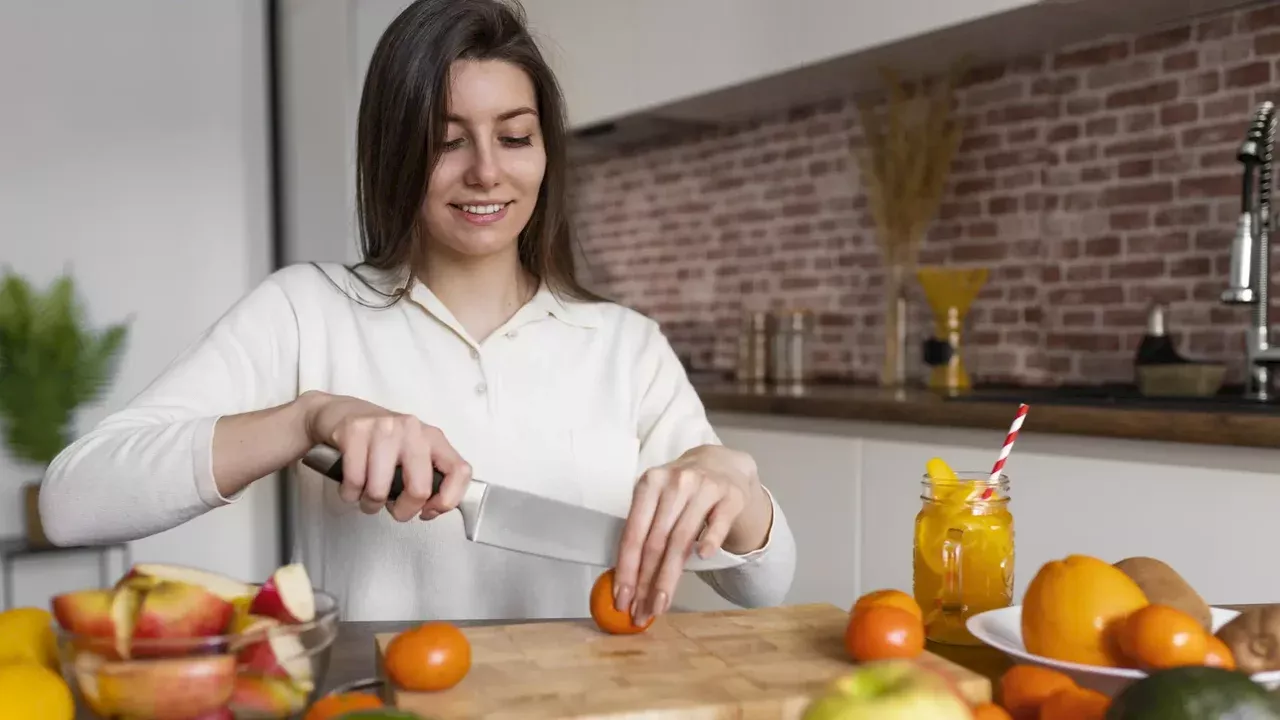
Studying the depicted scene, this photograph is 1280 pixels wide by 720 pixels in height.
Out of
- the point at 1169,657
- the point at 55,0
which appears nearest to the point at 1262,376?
the point at 1169,657

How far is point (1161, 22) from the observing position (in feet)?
7.95

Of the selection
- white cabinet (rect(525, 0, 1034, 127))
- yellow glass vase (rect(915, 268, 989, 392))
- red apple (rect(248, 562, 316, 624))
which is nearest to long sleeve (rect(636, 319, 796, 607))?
red apple (rect(248, 562, 316, 624))

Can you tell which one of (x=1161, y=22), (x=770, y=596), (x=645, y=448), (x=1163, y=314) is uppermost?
(x=1161, y=22)

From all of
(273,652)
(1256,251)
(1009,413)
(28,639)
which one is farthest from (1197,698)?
(1256,251)

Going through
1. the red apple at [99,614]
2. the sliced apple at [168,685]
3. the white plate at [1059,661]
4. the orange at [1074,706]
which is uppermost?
the red apple at [99,614]

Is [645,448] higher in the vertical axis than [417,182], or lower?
lower

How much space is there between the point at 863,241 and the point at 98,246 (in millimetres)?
2565

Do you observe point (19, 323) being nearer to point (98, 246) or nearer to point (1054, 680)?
point (98, 246)

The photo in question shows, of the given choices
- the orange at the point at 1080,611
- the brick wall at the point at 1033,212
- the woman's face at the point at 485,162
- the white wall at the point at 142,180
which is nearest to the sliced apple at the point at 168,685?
the orange at the point at 1080,611

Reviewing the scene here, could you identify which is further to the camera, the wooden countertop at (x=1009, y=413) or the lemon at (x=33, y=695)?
the wooden countertop at (x=1009, y=413)

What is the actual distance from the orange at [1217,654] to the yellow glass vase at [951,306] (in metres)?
2.01

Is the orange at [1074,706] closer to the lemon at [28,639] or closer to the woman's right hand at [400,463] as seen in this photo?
the woman's right hand at [400,463]

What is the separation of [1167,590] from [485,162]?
0.83 metres

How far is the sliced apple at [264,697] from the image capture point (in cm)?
63
